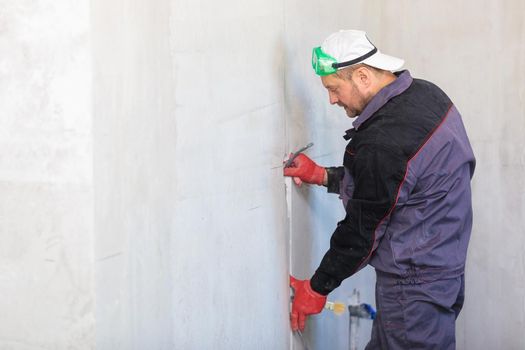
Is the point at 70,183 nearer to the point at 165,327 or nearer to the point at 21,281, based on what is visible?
the point at 21,281

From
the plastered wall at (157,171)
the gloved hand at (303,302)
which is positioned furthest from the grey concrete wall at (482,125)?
the gloved hand at (303,302)

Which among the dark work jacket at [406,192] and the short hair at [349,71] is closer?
the dark work jacket at [406,192]

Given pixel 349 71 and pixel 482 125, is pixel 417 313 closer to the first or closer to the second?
pixel 349 71

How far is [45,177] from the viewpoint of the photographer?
1.14m

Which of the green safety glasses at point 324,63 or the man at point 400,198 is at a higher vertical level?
the green safety glasses at point 324,63

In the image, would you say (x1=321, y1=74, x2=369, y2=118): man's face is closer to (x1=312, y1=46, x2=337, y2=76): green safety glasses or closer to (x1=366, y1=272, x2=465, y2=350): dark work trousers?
(x1=312, y1=46, x2=337, y2=76): green safety glasses

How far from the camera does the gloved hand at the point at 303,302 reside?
6.41ft

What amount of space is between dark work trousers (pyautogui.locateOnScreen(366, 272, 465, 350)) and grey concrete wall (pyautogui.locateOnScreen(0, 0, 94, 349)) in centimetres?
111

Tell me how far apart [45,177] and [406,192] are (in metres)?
1.09

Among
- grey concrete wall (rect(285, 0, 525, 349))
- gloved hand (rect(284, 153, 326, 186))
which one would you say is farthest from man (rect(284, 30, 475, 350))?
grey concrete wall (rect(285, 0, 525, 349))

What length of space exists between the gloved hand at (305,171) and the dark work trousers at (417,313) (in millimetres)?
446

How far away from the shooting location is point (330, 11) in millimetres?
2451

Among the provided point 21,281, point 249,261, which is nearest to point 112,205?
point 21,281

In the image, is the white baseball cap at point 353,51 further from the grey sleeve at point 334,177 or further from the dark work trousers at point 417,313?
the dark work trousers at point 417,313
